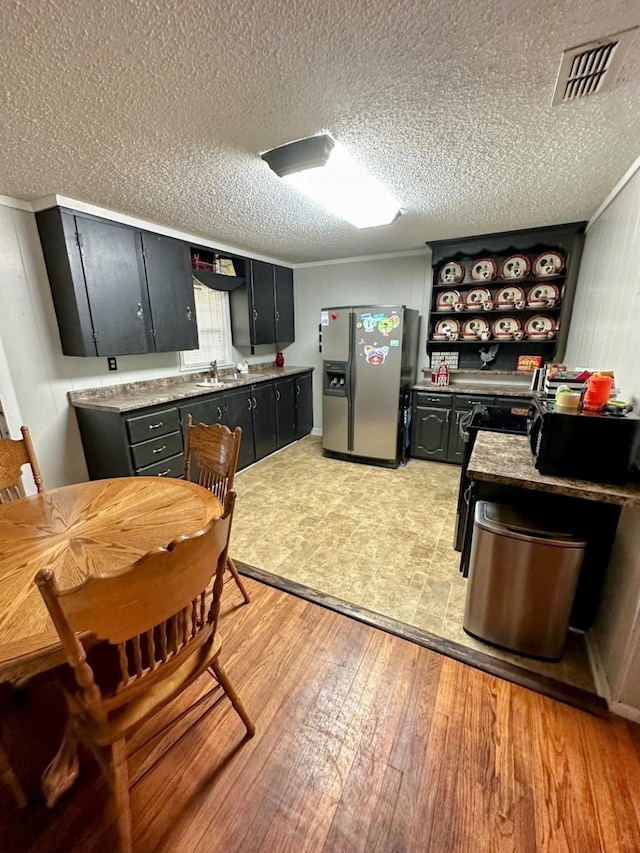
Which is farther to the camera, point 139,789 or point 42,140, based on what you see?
point 42,140

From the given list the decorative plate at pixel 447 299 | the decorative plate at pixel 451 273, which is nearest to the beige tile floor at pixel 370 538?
the decorative plate at pixel 447 299

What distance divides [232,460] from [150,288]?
6.85ft

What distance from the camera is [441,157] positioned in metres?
1.85

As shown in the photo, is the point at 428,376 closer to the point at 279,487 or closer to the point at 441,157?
the point at 279,487

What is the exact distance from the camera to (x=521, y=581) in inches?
59.2

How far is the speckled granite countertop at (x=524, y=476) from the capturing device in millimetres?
1297

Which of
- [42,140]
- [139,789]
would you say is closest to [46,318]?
[42,140]

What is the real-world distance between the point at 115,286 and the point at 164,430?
119cm

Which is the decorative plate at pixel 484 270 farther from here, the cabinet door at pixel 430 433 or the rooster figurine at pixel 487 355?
the cabinet door at pixel 430 433

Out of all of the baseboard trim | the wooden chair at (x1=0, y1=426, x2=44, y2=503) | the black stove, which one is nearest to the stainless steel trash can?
the baseboard trim

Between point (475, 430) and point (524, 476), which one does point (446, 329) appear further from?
point (524, 476)

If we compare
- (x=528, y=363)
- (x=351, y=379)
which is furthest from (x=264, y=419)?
(x=528, y=363)

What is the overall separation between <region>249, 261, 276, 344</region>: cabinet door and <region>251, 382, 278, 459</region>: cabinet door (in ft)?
2.25

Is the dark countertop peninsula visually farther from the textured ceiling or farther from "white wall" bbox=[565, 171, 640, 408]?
the textured ceiling
